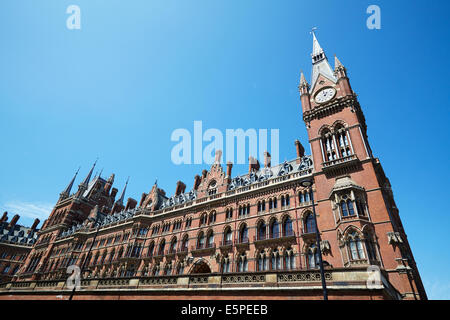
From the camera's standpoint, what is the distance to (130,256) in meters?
35.8

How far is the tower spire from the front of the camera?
3262 cm

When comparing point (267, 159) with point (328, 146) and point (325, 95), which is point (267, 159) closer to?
point (328, 146)

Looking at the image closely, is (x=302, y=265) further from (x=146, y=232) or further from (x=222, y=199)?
(x=146, y=232)

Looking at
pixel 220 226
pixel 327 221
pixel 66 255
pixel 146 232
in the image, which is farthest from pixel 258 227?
pixel 66 255

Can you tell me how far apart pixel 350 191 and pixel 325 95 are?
14.3m

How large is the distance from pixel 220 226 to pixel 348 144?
730 inches

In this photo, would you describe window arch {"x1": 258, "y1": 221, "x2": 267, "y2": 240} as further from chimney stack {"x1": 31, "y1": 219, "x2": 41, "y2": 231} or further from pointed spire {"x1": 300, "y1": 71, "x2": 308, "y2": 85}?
chimney stack {"x1": 31, "y1": 219, "x2": 41, "y2": 231}

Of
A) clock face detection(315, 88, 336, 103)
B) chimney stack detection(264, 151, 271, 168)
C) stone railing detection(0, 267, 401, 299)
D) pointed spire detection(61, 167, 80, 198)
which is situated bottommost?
stone railing detection(0, 267, 401, 299)

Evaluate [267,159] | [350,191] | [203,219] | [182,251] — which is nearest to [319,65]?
[267,159]

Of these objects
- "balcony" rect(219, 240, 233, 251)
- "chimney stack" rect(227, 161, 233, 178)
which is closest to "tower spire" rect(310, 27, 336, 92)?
"chimney stack" rect(227, 161, 233, 178)

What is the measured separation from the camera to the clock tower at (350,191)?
18.6 m

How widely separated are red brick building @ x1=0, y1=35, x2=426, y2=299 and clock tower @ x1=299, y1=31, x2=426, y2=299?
A: 0.30ft

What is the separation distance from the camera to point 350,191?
21.8 m
